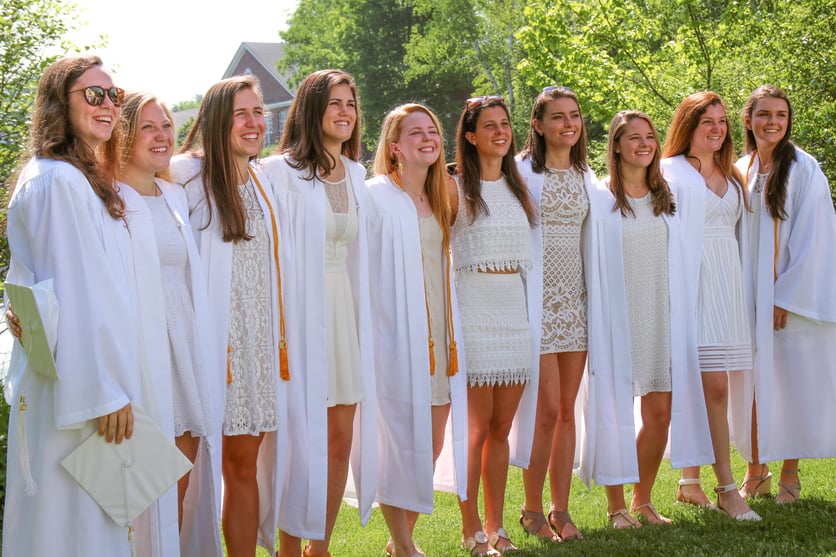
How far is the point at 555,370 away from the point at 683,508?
158 centimetres

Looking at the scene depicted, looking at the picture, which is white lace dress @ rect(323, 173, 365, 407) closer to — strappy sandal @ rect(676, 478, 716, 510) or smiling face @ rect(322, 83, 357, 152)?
smiling face @ rect(322, 83, 357, 152)

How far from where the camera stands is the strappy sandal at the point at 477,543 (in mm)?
6117

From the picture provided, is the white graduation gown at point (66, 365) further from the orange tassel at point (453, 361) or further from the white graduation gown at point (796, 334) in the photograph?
the white graduation gown at point (796, 334)

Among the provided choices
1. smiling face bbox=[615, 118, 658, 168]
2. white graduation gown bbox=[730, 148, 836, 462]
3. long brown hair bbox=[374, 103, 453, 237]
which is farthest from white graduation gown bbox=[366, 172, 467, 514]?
white graduation gown bbox=[730, 148, 836, 462]

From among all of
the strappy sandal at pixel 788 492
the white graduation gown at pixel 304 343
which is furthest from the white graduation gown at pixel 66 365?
the strappy sandal at pixel 788 492

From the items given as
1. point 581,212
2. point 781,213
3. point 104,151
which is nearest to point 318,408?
point 104,151

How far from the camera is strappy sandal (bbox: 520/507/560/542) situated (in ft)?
21.4

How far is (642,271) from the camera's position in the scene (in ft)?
22.2

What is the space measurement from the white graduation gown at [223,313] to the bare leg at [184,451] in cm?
14

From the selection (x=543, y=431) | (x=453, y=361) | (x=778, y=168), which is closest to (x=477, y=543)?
(x=543, y=431)

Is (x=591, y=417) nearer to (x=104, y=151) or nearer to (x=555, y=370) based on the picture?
(x=555, y=370)

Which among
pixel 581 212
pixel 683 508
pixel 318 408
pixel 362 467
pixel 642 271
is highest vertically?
pixel 581 212

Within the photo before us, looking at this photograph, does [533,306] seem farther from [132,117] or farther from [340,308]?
[132,117]

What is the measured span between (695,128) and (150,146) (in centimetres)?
396
